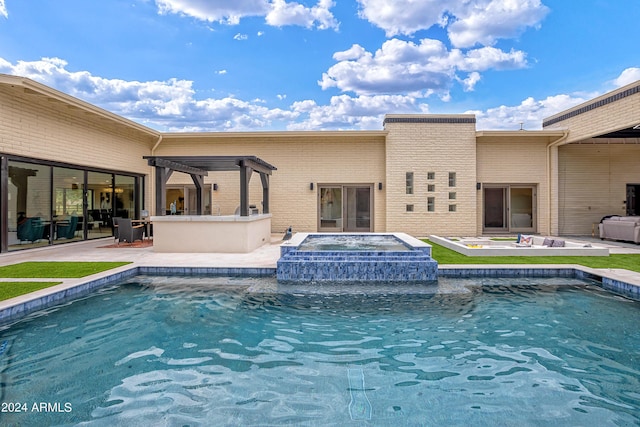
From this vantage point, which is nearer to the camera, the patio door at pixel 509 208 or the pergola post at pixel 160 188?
the pergola post at pixel 160 188

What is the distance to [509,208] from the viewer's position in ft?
45.2

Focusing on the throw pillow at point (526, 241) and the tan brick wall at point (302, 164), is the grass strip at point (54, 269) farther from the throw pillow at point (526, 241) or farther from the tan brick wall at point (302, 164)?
the throw pillow at point (526, 241)

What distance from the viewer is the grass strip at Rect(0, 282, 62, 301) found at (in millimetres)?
4844

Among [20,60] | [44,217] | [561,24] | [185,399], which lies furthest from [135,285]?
[561,24]

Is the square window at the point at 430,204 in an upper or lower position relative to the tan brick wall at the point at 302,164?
lower

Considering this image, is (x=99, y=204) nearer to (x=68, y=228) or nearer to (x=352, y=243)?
(x=68, y=228)

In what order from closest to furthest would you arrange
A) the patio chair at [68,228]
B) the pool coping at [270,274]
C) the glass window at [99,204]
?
the pool coping at [270,274], the patio chair at [68,228], the glass window at [99,204]

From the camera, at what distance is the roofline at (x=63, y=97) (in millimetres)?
7734

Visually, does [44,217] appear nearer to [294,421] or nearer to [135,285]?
[135,285]

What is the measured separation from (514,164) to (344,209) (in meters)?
6.82

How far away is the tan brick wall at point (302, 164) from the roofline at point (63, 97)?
2.40 metres

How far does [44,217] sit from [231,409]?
1009cm

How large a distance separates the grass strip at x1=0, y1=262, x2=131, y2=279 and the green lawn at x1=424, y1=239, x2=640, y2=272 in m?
6.88

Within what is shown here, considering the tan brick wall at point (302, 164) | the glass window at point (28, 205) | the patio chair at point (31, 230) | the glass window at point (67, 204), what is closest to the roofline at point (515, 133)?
the tan brick wall at point (302, 164)
